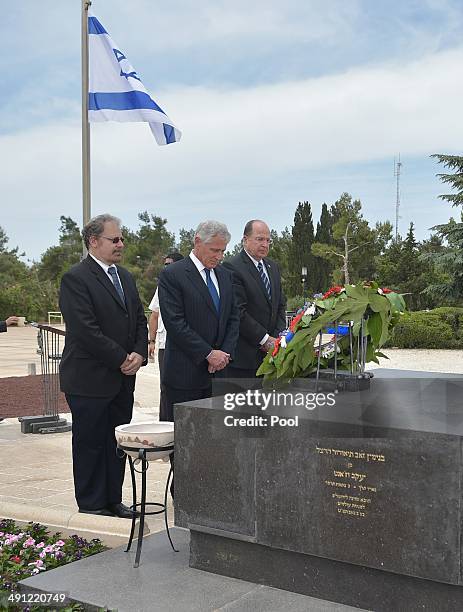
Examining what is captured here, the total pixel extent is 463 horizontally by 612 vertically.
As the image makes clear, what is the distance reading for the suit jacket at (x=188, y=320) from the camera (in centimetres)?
509

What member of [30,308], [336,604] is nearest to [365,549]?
[336,604]

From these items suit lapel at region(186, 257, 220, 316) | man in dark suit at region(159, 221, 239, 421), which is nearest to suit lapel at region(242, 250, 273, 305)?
man in dark suit at region(159, 221, 239, 421)

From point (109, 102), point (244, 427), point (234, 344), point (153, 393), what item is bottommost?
point (153, 393)

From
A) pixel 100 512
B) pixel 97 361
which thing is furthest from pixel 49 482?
pixel 97 361

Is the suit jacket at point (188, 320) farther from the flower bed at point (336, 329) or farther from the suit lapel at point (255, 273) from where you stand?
the flower bed at point (336, 329)

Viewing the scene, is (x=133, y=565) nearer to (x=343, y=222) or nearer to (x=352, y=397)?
(x=352, y=397)

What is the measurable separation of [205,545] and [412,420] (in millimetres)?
1313

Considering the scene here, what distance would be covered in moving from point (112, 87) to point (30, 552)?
5429 millimetres

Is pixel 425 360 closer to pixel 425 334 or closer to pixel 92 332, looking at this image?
pixel 425 334

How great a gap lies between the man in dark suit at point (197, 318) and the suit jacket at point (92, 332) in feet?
1.07

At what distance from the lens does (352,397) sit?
3.95 metres

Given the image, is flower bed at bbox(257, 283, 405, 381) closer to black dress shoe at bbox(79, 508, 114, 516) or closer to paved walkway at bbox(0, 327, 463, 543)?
paved walkway at bbox(0, 327, 463, 543)

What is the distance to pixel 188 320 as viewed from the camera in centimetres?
518

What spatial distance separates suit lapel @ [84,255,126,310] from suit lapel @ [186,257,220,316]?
1.66ft
